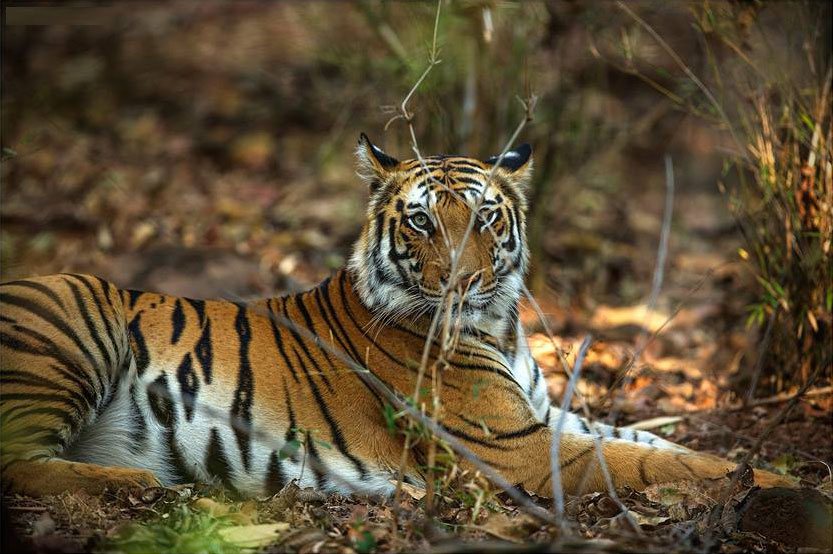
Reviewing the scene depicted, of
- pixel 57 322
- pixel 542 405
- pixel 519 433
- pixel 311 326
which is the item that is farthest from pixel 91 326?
pixel 542 405

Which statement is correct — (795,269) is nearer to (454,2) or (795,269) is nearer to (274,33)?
(454,2)

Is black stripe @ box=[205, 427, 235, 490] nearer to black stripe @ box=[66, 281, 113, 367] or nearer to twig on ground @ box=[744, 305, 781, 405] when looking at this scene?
black stripe @ box=[66, 281, 113, 367]

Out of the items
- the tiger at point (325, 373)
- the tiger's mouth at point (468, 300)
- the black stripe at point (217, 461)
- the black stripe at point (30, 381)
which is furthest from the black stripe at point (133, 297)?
the tiger's mouth at point (468, 300)

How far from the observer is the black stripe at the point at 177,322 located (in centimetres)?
438

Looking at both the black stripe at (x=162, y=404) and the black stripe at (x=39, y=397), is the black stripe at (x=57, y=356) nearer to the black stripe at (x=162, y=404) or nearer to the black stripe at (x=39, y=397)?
the black stripe at (x=39, y=397)

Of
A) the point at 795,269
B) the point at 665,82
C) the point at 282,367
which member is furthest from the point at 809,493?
the point at 665,82

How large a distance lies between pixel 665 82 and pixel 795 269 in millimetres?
7248

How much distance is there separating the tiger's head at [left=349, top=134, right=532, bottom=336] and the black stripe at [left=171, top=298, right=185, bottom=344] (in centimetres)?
84

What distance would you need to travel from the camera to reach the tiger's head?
4.31m

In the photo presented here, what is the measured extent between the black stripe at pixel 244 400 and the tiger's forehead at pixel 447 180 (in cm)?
A: 101

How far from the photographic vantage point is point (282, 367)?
443cm

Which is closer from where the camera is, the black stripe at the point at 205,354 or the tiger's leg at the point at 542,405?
the black stripe at the point at 205,354

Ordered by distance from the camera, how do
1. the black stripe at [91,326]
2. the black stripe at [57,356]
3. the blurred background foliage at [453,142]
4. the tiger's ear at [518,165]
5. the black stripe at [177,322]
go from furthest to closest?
the blurred background foliage at [453,142] → the tiger's ear at [518,165] → the black stripe at [177,322] → the black stripe at [91,326] → the black stripe at [57,356]

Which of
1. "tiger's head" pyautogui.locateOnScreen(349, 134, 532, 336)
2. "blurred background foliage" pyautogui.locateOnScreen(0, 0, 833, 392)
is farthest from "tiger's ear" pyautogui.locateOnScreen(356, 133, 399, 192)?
"blurred background foliage" pyautogui.locateOnScreen(0, 0, 833, 392)
